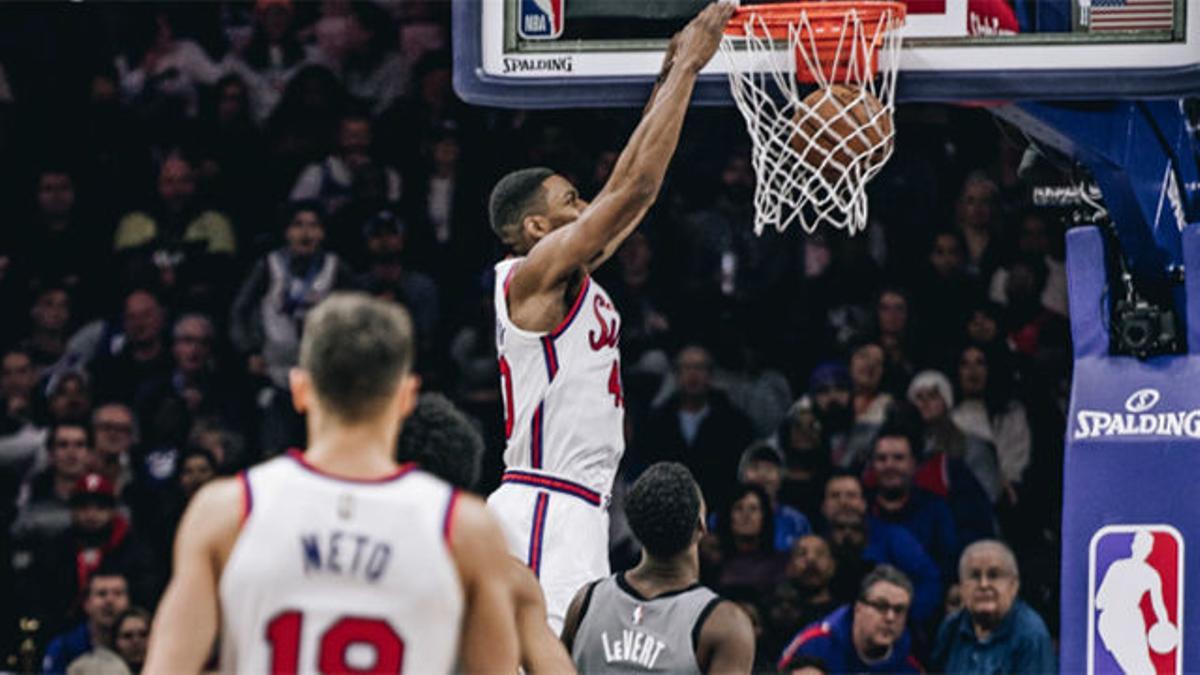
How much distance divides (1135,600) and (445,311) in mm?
5312

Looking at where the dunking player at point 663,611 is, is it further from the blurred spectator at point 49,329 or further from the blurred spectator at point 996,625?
the blurred spectator at point 49,329

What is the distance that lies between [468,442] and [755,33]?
249 centimetres

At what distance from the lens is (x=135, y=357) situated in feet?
38.7

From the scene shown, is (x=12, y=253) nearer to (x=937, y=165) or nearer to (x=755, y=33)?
(x=937, y=165)

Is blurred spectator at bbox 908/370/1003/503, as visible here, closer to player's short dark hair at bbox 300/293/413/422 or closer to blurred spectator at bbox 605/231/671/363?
blurred spectator at bbox 605/231/671/363

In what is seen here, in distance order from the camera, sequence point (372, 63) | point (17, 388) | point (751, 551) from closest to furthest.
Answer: point (751, 551) < point (17, 388) < point (372, 63)

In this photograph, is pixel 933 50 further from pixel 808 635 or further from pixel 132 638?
pixel 132 638

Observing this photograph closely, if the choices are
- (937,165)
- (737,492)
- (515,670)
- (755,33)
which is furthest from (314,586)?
(937,165)

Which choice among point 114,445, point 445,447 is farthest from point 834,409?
point 445,447

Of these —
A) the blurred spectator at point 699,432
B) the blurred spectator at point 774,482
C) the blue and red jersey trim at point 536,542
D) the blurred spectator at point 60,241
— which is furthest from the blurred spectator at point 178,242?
the blue and red jersey trim at point 536,542

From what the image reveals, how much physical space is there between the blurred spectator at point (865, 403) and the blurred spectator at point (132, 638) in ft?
10.9

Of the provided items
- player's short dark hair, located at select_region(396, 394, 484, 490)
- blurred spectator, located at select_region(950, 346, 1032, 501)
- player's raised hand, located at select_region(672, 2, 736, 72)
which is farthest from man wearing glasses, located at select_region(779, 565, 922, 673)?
player's short dark hair, located at select_region(396, 394, 484, 490)

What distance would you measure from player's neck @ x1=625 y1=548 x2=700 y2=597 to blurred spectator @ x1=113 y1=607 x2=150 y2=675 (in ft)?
14.8

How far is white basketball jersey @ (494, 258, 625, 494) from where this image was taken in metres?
6.55
